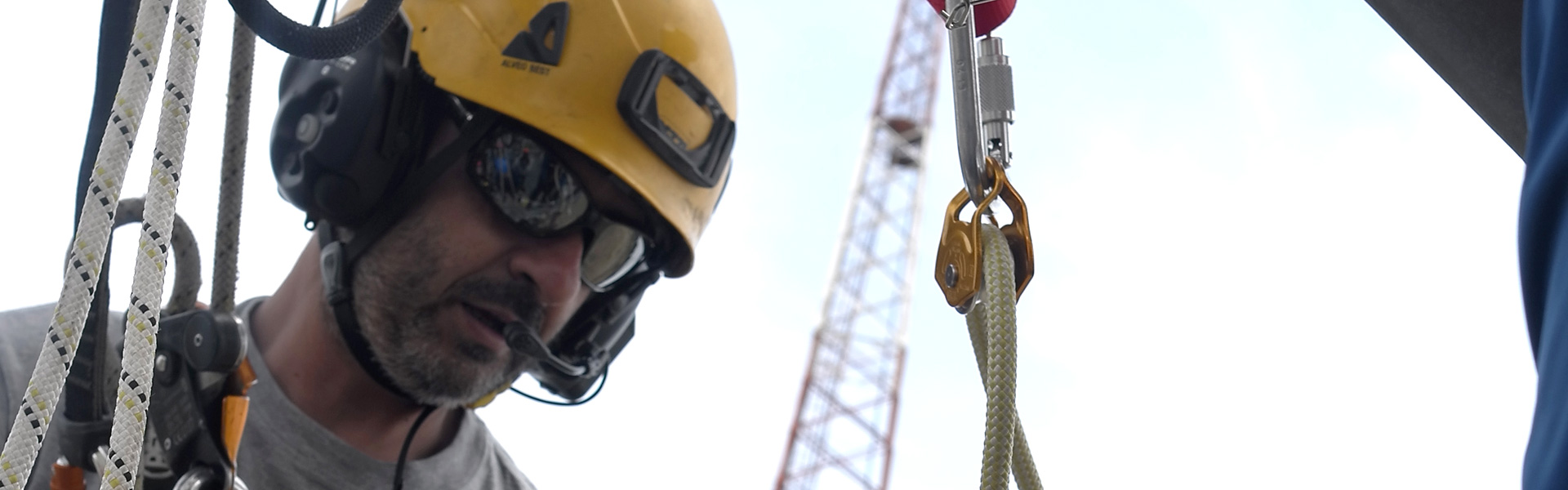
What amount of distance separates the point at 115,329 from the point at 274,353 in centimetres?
28

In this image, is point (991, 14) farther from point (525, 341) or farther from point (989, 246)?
point (525, 341)

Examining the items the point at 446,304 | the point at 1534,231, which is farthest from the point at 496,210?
the point at 1534,231

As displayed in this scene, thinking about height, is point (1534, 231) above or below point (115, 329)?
below

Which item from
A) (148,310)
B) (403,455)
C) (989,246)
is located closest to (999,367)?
(989,246)

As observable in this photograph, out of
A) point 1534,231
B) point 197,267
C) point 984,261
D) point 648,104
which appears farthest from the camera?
point 648,104

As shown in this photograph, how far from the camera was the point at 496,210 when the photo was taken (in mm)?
2299

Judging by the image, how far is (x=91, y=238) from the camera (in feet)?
2.81

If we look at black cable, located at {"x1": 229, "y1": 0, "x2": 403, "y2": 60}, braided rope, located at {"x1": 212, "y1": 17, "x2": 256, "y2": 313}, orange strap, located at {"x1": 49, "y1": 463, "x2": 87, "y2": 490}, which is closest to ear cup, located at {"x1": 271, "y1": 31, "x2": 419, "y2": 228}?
braided rope, located at {"x1": 212, "y1": 17, "x2": 256, "y2": 313}

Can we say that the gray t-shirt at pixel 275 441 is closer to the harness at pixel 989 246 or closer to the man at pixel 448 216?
the man at pixel 448 216

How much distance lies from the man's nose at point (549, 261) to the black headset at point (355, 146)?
0.48 ft

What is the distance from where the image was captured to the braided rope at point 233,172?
5.31 ft

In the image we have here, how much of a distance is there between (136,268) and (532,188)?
54.8 inches

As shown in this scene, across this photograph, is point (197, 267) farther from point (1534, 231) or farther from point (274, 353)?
point (1534, 231)

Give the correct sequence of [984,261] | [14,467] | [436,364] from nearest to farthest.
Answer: [14,467], [984,261], [436,364]
